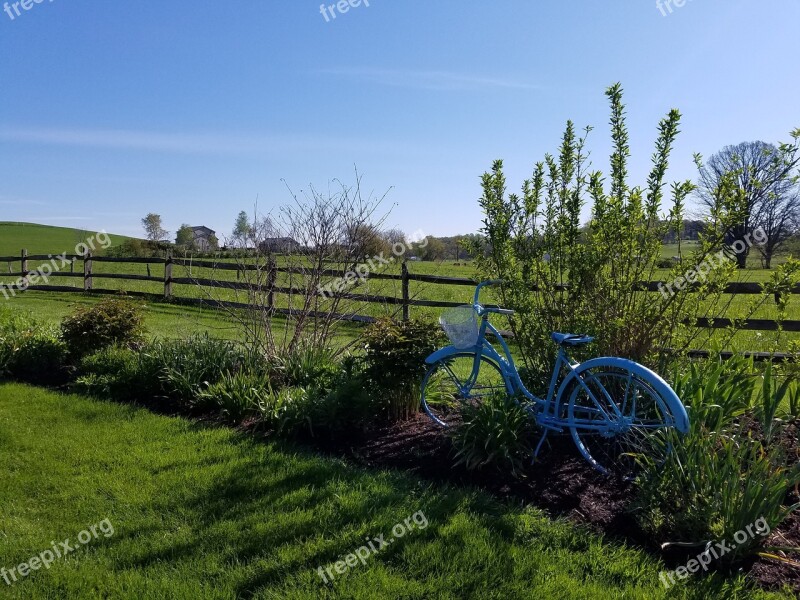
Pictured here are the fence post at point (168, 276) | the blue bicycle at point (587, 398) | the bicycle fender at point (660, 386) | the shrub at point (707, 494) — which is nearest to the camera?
the shrub at point (707, 494)

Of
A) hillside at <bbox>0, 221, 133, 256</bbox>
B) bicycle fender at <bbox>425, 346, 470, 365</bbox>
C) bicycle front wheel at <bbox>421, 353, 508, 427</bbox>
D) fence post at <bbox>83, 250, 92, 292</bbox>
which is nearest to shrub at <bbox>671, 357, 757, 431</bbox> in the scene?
bicycle front wheel at <bbox>421, 353, 508, 427</bbox>

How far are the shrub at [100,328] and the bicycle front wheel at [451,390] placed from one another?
4185 mm

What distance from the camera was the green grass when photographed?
2744 mm

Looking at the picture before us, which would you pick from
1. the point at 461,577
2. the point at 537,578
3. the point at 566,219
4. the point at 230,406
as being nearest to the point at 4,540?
the point at 230,406

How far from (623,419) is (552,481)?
64cm

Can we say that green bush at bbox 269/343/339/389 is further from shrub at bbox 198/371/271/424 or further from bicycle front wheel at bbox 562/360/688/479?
bicycle front wheel at bbox 562/360/688/479

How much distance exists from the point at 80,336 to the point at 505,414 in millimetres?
5457

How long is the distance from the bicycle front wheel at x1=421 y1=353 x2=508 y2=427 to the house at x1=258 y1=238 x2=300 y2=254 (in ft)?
7.93

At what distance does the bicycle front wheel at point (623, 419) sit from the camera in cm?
344

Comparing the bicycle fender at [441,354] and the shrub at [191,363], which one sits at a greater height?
the bicycle fender at [441,354]

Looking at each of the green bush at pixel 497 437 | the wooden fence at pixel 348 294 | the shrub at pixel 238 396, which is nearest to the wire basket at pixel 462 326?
the green bush at pixel 497 437

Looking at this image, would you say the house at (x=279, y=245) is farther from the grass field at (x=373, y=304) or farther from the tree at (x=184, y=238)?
the tree at (x=184, y=238)

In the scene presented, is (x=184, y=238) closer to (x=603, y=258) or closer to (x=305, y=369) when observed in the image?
(x=305, y=369)

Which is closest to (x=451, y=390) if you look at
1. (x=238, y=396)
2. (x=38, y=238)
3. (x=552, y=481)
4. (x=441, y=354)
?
(x=441, y=354)
